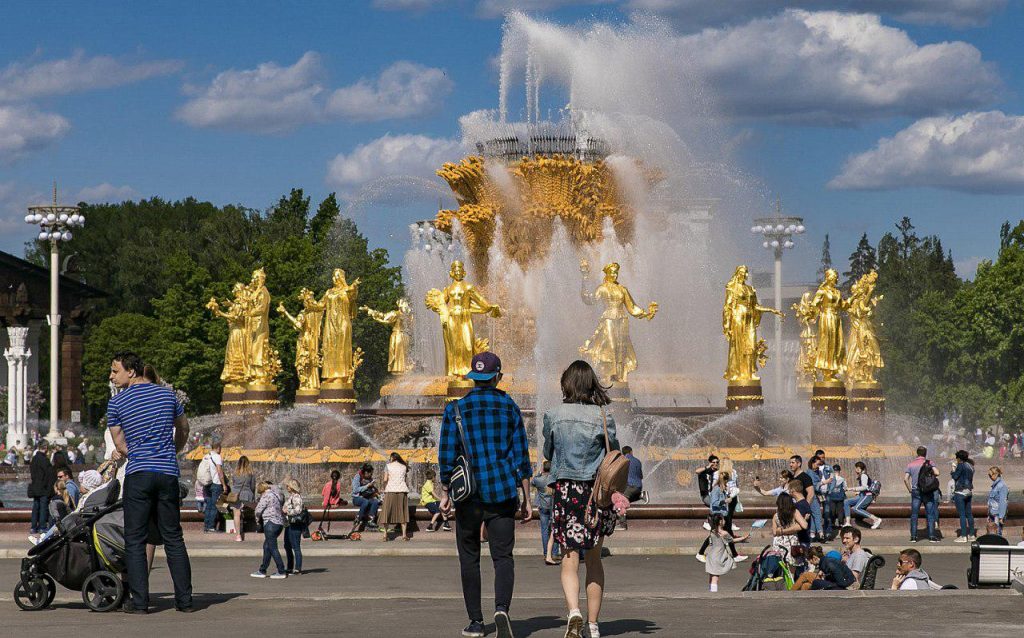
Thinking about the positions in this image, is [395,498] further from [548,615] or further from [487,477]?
[487,477]

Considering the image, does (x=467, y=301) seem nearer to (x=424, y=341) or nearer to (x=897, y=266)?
(x=424, y=341)

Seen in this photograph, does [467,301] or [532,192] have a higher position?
[532,192]

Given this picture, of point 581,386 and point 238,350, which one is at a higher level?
point 238,350

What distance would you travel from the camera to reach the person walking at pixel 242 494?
22.8 m

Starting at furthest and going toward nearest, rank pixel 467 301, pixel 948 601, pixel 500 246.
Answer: pixel 500 246
pixel 467 301
pixel 948 601

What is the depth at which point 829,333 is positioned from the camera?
34062mm

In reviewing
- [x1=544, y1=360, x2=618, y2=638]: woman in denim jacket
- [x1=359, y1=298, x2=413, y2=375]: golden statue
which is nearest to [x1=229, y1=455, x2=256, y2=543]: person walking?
[x1=544, y1=360, x2=618, y2=638]: woman in denim jacket

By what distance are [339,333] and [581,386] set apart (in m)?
25.2

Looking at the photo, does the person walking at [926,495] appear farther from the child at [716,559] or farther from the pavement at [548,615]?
the pavement at [548,615]

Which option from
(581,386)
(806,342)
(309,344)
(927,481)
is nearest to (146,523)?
(581,386)

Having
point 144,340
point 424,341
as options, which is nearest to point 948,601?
point 424,341

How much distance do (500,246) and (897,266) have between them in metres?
69.0

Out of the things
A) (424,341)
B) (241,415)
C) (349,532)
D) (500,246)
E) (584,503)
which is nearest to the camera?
(584,503)

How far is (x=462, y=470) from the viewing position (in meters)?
10.5
